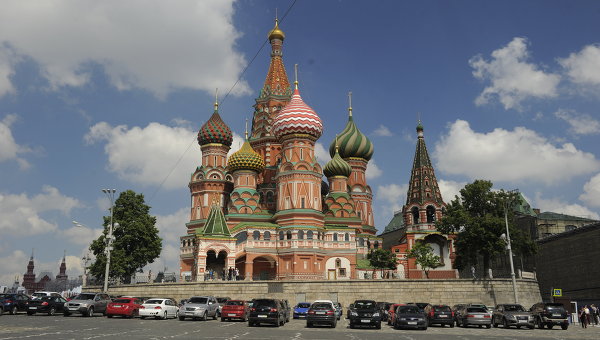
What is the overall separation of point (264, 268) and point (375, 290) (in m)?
18.7

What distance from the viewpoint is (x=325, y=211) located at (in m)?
63.8

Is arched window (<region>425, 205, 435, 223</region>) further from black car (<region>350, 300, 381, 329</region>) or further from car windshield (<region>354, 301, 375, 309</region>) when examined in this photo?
black car (<region>350, 300, 381, 329</region>)

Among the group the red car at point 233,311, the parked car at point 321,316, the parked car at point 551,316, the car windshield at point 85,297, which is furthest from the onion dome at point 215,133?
the parked car at point 551,316

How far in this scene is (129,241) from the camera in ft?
174

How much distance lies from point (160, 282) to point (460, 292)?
27436 millimetres

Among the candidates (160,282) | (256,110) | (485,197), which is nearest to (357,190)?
(256,110)

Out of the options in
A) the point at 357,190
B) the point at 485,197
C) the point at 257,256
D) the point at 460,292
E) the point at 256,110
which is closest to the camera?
the point at 460,292

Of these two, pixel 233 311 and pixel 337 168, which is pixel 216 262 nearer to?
pixel 337 168

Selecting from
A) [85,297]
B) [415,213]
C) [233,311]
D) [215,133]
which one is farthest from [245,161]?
[233,311]

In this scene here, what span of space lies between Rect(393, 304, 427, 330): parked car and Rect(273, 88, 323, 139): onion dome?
37.0 metres

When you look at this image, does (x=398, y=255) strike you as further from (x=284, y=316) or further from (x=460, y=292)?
(x=284, y=316)

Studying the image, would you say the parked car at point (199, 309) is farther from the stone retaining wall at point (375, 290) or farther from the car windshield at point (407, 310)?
the stone retaining wall at point (375, 290)

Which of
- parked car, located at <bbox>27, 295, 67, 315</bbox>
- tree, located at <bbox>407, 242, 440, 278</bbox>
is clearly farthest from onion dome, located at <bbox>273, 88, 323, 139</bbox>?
parked car, located at <bbox>27, 295, 67, 315</bbox>

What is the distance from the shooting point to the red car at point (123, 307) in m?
29.2
